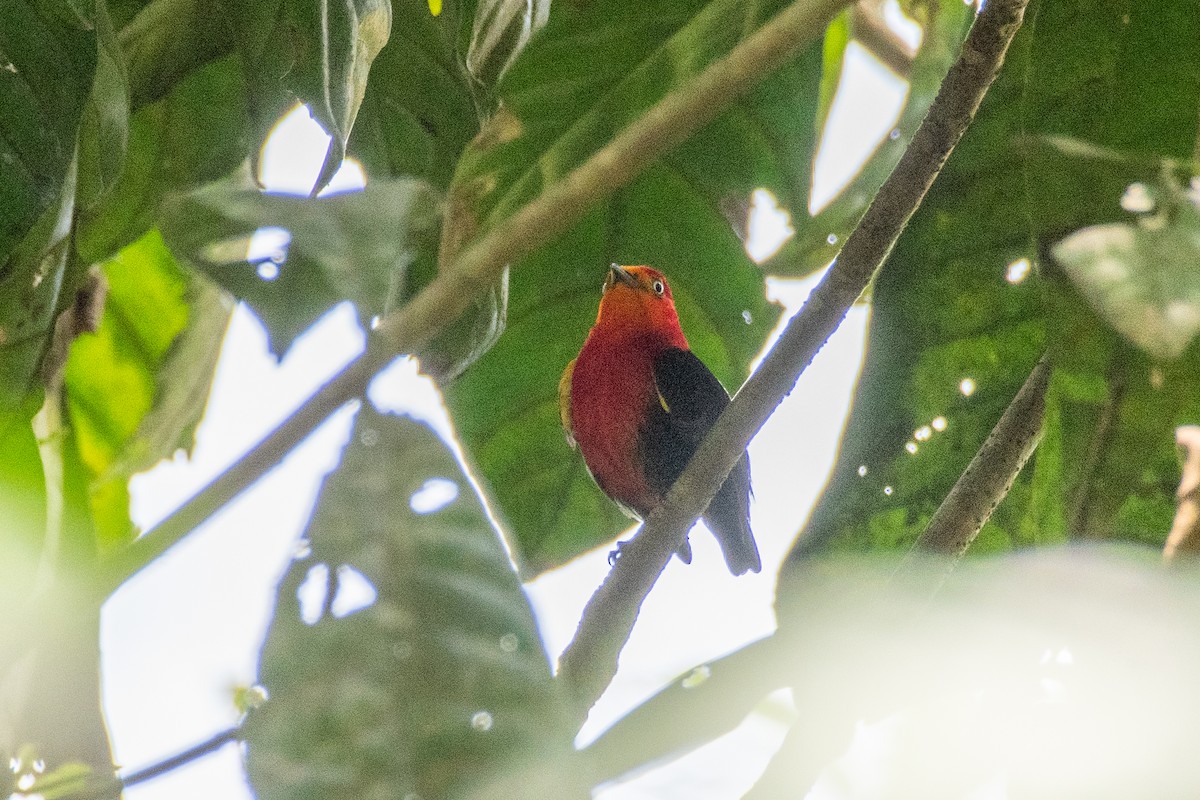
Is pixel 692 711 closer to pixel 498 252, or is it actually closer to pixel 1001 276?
pixel 498 252

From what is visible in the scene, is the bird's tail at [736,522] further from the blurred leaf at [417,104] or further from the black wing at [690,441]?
the blurred leaf at [417,104]

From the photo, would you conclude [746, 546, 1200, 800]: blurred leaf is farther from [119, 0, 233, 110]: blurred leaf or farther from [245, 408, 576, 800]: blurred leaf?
[119, 0, 233, 110]: blurred leaf

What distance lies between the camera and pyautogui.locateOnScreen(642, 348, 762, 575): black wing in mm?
4066

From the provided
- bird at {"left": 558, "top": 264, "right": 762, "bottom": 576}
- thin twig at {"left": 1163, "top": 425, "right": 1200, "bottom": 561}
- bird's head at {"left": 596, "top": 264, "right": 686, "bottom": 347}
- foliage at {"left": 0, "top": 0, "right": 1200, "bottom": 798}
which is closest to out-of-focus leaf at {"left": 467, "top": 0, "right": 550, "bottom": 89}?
foliage at {"left": 0, "top": 0, "right": 1200, "bottom": 798}

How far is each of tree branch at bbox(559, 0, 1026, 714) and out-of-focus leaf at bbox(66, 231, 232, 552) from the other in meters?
1.35

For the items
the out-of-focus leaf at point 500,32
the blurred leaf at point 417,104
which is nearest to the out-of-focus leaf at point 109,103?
the out-of-focus leaf at point 500,32

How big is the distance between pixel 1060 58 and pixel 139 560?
133 centimetres

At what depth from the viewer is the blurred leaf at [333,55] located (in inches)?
59.3

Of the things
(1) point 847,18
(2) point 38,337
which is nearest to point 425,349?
(2) point 38,337

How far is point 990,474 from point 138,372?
2141 mm

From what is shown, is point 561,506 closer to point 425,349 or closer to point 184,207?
point 425,349

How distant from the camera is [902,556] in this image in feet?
6.77

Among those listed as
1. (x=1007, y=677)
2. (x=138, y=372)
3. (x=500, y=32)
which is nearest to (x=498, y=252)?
(x=500, y=32)

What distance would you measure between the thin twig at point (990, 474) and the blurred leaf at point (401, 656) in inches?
31.9
